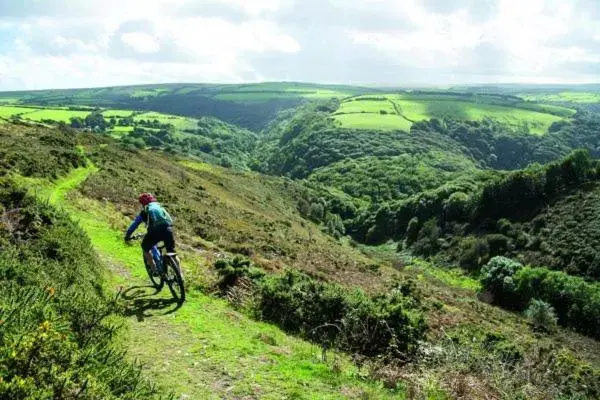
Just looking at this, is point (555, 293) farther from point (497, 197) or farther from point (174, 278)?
point (174, 278)

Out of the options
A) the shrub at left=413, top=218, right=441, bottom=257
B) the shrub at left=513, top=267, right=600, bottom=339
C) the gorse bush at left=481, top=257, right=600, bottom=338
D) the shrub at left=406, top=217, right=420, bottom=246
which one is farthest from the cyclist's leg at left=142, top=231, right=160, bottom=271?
the shrub at left=406, top=217, right=420, bottom=246

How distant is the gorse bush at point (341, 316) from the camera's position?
1231 cm

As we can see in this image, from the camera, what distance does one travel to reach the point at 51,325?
5652 millimetres

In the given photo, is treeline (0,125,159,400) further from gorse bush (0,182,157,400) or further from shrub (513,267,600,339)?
shrub (513,267,600,339)

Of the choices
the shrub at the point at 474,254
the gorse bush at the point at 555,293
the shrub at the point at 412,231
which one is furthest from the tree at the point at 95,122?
the gorse bush at the point at 555,293

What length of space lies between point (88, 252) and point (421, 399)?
347 inches

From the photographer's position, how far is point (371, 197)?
5832 inches

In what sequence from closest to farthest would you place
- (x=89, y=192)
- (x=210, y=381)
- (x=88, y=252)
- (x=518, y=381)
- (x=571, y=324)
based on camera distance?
(x=210, y=381), (x=518, y=381), (x=88, y=252), (x=89, y=192), (x=571, y=324)

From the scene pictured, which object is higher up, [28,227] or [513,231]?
[28,227]

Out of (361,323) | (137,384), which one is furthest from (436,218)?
(137,384)

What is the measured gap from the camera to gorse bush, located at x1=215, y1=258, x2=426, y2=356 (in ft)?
40.4

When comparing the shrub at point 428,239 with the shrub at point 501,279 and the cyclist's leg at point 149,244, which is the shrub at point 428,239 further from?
the cyclist's leg at point 149,244

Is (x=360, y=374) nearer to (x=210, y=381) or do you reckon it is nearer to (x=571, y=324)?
(x=210, y=381)

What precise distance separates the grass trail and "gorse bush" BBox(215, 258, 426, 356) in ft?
3.04
